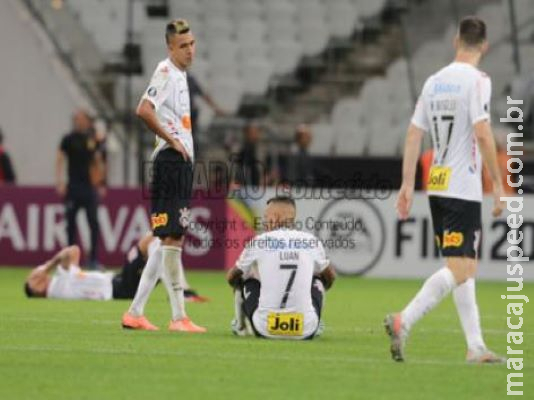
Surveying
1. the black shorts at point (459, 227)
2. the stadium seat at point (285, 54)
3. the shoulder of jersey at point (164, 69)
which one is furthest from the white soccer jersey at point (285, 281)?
the stadium seat at point (285, 54)

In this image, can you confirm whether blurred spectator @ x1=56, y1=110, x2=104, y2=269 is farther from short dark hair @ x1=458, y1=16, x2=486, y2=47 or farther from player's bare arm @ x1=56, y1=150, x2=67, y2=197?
short dark hair @ x1=458, y1=16, x2=486, y2=47

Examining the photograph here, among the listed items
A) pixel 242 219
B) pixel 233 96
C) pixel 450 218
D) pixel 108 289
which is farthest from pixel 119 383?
pixel 233 96

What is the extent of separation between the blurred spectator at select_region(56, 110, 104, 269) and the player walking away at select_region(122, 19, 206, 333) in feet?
29.9

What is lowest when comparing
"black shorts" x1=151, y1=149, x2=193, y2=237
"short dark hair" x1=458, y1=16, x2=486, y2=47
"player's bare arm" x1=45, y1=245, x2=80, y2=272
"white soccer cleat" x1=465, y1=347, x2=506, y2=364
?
"white soccer cleat" x1=465, y1=347, x2=506, y2=364

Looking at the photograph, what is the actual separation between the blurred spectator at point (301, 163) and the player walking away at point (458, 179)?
13391mm

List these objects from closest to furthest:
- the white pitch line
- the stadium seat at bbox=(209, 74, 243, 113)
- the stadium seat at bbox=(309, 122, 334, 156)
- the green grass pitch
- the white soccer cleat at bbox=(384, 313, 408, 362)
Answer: the green grass pitch
the white soccer cleat at bbox=(384, 313, 408, 362)
the white pitch line
the stadium seat at bbox=(309, 122, 334, 156)
the stadium seat at bbox=(209, 74, 243, 113)

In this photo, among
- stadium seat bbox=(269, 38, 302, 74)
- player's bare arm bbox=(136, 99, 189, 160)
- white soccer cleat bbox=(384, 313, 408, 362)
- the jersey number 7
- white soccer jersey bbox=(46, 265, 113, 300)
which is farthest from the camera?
stadium seat bbox=(269, 38, 302, 74)

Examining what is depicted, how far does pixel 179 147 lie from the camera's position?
1277 centimetres

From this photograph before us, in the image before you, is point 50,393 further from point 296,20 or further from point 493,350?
point 296,20

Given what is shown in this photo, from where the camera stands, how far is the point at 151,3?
28.9m

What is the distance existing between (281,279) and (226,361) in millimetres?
1680

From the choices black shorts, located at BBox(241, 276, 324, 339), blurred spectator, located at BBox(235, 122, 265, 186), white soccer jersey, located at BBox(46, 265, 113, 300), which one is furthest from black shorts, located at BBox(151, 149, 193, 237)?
blurred spectator, located at BBox(235, 122, 265, 186)

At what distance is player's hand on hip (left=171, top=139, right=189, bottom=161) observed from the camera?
1277 centimetres

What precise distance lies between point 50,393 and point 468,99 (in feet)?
11.0
